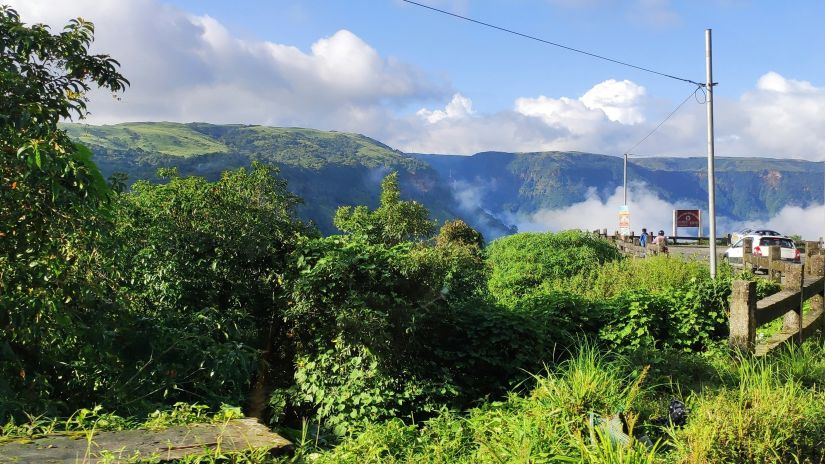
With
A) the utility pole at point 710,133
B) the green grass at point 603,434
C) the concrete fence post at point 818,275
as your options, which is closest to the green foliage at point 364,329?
the green grass at point 603,434

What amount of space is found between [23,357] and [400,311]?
425 centimetres

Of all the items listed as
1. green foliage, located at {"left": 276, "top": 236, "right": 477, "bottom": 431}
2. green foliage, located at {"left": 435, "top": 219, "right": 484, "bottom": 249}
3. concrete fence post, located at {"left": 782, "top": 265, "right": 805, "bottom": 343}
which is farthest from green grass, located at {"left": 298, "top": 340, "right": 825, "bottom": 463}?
green foliage, located at {"left": 435, "top": 219, "right": 484, "bottom": 249}

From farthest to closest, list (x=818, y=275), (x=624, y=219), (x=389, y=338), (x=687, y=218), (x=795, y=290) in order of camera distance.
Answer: (x=687, y=218) < (x=624, y=219) < (x=818, y=275) < (x=795, y=290) < (x=389, y=338)

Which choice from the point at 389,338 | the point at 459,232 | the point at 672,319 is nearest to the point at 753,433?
the point at 389,338

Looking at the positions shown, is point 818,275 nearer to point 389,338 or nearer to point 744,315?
point 744,315

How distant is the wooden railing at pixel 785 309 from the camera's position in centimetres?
736

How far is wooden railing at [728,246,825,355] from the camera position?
7355 millimetres

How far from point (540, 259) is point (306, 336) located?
15.9 meters

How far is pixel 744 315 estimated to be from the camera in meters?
7.37

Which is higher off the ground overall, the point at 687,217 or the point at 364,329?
the point at 687,217

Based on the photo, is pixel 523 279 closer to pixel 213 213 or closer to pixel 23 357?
pixel 213 213

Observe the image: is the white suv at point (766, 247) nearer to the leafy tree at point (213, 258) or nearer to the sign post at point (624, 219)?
the sign post at point (624, 219)

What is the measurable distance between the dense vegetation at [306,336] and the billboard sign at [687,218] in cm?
2501

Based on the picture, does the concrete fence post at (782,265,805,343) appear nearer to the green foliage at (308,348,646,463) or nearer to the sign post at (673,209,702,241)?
the green foliage at (308,348,646,463)
